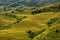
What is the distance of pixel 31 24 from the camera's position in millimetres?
113625

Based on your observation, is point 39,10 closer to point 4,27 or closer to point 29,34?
point 4,27

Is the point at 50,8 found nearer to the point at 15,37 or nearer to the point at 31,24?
the point at 31,24

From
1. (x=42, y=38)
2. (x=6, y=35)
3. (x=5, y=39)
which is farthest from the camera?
(x=6, y=35)

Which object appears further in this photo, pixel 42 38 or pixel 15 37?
pixel 15 37

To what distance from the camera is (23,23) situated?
11431 cm

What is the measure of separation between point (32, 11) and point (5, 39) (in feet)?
383

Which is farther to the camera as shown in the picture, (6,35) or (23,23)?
(23,23)

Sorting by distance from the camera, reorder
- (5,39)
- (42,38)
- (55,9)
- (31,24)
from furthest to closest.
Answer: (55,9), (31,24), (5,39), (42,38)

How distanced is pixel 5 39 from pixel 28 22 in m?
42.3

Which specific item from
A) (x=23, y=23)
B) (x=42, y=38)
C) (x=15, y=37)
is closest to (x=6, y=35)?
(x=15, y=37)

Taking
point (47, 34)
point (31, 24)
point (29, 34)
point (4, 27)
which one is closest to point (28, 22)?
point (31, 24)

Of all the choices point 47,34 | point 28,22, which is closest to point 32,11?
point 28,22

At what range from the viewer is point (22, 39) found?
76000mm

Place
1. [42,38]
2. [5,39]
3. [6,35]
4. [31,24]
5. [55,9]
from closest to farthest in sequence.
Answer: [42,38]
[5,39]
[6,35]
[31,24]
[55,9]
